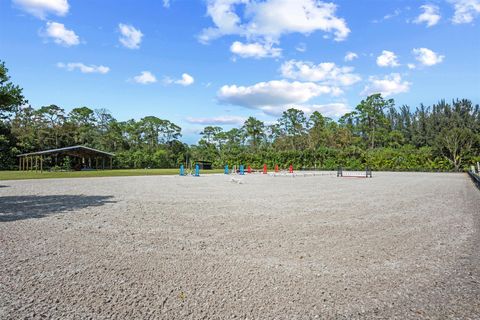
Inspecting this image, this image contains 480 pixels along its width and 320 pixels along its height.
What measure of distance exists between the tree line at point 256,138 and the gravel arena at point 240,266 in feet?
103

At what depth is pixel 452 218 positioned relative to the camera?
6.51 metres

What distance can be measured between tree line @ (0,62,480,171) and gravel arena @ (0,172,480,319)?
31324 millimetres

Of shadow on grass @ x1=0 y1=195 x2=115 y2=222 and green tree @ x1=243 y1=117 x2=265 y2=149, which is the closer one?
shadow on grass @ x1=0 y1=195 x2=115 y2=222

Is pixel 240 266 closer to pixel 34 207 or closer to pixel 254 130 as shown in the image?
pixel 34 207

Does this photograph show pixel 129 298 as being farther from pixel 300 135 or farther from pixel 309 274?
pixel 300 135

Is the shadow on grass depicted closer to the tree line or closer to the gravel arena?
the gravel arena

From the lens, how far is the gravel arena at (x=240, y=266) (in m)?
2.61

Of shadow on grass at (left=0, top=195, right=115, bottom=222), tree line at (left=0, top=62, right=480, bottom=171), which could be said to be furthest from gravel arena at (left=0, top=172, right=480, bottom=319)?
tree line at (left=0, top=62, right=480, bottom=171)

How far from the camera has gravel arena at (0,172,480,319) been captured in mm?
2609

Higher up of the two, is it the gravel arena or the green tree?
the green tree

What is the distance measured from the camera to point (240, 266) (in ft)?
11.8

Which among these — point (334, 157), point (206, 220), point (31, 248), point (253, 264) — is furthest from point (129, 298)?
point (334, 157)

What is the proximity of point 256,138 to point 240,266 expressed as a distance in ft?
178

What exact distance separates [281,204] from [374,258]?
464cm
